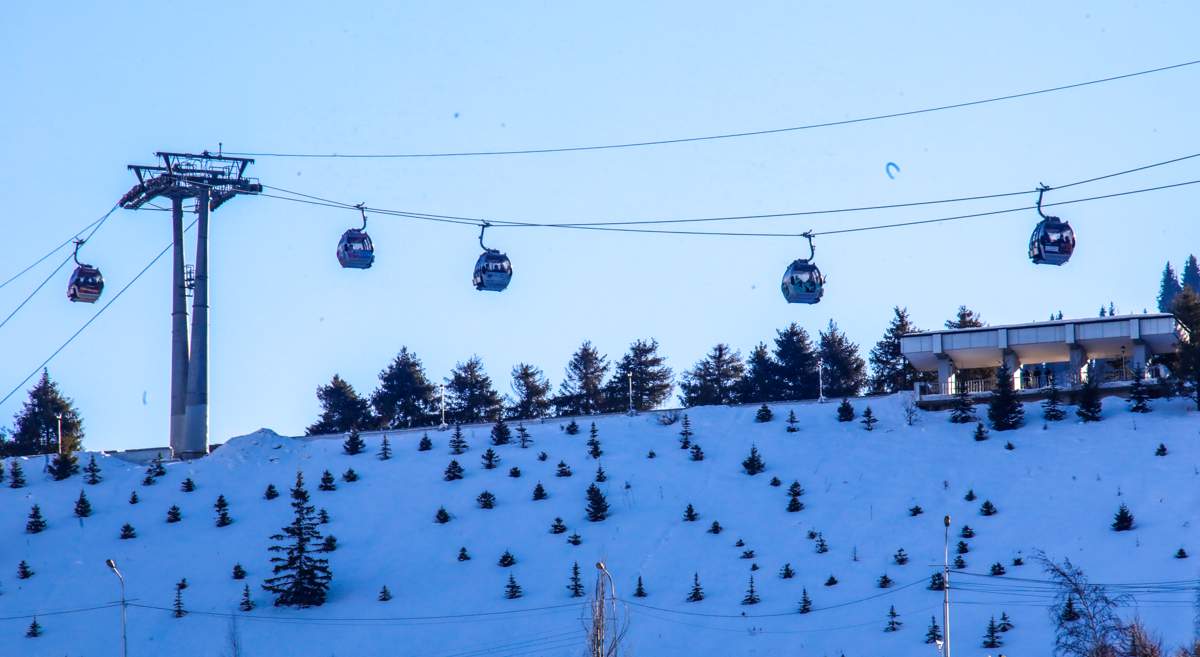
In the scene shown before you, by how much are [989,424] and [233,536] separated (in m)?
31.9

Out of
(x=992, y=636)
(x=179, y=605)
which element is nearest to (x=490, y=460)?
(x=179, y=605)

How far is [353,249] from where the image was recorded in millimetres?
53000

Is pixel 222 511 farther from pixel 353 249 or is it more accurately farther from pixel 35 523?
pixel 353 249

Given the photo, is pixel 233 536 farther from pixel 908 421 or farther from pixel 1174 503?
pixel 1174 503

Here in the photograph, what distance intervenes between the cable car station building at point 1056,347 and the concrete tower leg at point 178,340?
1408 inches

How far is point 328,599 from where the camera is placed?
61875mm

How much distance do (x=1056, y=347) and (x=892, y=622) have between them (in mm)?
30652

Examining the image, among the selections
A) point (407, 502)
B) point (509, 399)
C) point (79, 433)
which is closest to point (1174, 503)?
point (407, 502)

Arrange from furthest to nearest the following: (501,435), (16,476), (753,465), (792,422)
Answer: (501,435)
(792,422)
(16,476)
(753,465)

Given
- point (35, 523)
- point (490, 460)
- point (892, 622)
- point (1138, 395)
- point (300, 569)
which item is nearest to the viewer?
point (892, 622)

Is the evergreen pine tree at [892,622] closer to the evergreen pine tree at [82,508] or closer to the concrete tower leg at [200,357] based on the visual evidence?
the evergreen pine tree at [82,508]

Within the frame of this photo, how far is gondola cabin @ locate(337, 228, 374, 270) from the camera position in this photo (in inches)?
2085

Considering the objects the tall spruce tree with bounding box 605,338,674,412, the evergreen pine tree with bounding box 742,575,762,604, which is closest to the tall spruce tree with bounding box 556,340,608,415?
the tall spruce tree with bounding box 605,338,674,412

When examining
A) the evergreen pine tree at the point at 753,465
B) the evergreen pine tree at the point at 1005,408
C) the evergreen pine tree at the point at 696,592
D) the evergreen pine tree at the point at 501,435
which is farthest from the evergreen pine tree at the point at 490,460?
the evergreen pine tree at the point at 1005,408
